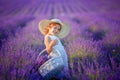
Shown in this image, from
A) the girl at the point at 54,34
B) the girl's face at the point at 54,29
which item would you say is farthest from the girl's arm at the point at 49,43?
the girl's face at the point at 54,29

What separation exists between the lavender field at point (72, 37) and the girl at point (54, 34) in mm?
180

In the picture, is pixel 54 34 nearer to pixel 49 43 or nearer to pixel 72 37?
pixel 49 43

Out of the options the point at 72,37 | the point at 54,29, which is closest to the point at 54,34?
the point at 54,29

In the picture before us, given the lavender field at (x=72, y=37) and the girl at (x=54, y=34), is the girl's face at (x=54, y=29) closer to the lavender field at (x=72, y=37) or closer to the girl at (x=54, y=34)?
the girl at (x=54, y=34)

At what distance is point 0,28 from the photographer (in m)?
3.53

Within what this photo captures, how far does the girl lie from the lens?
2.76 meters

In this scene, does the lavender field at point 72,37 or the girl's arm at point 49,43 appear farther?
the girl's arm at point 49,43

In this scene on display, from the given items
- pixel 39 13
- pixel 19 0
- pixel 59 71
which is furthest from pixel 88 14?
pixel 59 71

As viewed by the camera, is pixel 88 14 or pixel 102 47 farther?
pixel 88 14

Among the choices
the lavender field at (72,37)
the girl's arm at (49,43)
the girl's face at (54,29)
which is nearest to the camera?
the lavender field at (72,37)

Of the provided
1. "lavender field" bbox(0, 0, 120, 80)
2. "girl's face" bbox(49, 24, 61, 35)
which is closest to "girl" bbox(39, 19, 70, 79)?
"girl's face" bbox(49, 24, 61, 35)

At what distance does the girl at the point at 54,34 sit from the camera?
2762 mm

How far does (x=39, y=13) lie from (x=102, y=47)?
51.6 inches

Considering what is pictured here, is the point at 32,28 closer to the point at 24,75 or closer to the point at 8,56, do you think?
the point at 8,56
